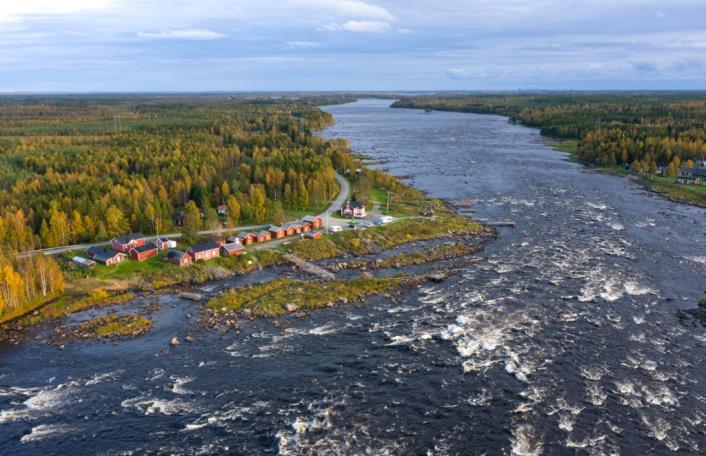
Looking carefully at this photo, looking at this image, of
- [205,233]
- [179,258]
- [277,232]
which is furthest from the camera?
[277,232]

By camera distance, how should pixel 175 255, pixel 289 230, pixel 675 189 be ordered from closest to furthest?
pixel 175 255, pixel 289 230, pixel 675 189

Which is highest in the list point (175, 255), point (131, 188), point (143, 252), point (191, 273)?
point (131, 188)

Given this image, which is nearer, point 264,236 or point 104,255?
point 104,255

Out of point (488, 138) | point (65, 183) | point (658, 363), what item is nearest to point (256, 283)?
point (658, 363)

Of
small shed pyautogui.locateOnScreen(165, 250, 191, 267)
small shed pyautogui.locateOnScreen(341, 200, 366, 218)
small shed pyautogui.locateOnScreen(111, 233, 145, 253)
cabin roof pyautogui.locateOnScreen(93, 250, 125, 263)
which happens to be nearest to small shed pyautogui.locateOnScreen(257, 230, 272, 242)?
small shed pyautogui.locateOnScreen(165, 250, 191, 267)

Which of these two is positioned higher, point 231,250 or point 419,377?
point 231,250

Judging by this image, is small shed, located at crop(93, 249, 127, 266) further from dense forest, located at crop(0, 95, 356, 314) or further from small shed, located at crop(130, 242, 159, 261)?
dense forest, located at crop(0, 95, 356, 314)

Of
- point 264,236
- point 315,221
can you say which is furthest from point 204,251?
point 315,221

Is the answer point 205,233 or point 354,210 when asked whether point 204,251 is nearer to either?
point 205,233
